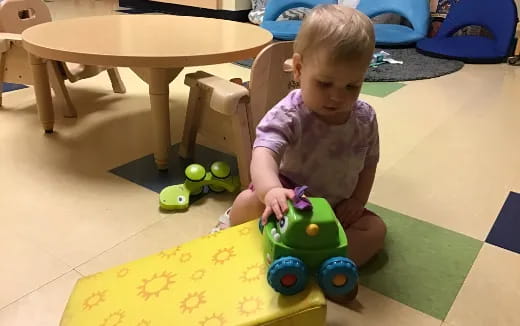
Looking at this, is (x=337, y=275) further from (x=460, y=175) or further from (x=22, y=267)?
(x=460, y=175)

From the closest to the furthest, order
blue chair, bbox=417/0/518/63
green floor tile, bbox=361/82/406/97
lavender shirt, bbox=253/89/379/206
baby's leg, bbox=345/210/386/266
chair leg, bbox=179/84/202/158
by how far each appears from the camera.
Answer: lavender shirt, bbox=253/89/379/206, baby's leg, bbox=345/210/386/266, chair leg, bbox=179/84/202/158, green floor tile, bbox=361/82/406/97, blue chair, bbox=417/0/518/63

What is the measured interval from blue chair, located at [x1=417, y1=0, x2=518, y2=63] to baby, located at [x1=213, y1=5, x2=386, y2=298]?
2209 mm

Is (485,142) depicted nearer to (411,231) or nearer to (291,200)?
(411,231)

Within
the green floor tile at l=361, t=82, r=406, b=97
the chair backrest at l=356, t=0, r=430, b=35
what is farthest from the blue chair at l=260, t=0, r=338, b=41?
the green floor tile at l=361, t=82, r=406, b=97

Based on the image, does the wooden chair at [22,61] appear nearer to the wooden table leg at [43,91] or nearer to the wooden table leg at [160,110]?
the wooden table leg at [43,91]

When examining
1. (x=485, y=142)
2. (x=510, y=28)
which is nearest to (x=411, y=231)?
(x=485, y=142)

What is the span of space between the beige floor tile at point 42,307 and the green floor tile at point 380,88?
5.41 ft

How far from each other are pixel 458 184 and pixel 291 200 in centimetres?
90

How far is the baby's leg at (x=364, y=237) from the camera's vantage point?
1.01 metres

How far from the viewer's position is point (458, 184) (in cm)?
144

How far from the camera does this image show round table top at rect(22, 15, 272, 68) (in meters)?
1.26

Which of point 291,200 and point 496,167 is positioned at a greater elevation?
point 291,200

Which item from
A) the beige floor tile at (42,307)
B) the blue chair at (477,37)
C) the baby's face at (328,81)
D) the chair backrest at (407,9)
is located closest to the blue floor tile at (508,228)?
the baby's face at (328,81)

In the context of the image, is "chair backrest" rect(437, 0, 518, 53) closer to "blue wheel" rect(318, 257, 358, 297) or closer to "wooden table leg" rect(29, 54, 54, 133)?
"wooden table leg" rect(29, 54, 54, 133)
